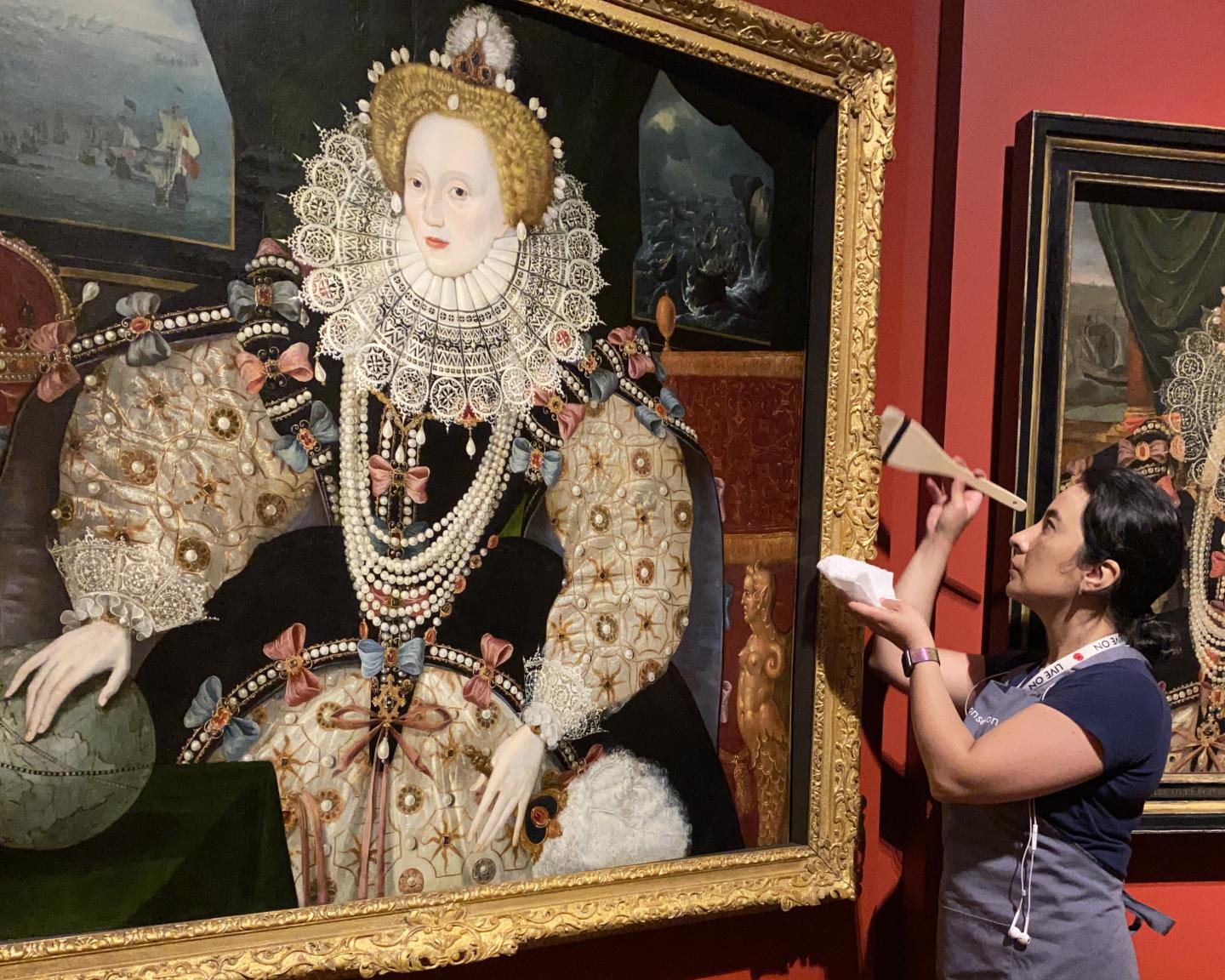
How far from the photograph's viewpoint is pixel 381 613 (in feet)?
3.85

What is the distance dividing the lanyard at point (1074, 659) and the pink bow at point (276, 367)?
3.35 feet

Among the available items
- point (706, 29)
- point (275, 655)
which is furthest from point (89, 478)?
point (706, 29)

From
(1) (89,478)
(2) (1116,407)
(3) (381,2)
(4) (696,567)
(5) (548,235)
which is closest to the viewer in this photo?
(1) (89,478)

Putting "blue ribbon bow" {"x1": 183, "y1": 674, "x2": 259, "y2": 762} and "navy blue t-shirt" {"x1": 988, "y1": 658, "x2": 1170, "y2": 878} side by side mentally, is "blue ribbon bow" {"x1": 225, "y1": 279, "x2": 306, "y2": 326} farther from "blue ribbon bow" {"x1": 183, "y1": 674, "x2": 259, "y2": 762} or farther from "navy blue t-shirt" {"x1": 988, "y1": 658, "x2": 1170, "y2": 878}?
"navy blue t-shirt" {"x1": 988, "y1": 658, "x2": 1170, "y2": 878}

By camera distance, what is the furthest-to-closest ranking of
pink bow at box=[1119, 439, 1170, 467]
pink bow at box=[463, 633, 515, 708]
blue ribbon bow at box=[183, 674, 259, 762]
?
pink bow at box=[1119, 439, 1170, 467]
pink bow at box=[463, 633, 515, 708]
blue ribbon bow at box=[183, 674, 259, 762]

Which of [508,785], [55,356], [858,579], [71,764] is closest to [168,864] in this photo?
[71,764]

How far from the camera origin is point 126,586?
1039 millimetres

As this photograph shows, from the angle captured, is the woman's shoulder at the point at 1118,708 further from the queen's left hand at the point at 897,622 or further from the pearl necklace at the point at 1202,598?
the pearl necklace at the point at 1202,598

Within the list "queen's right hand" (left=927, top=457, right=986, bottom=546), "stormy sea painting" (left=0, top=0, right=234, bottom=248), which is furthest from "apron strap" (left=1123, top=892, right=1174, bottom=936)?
"stormy sea painting" (left=0, top=0, right=234, bottom=248)

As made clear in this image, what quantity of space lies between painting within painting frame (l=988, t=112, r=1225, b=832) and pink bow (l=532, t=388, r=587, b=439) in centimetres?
68

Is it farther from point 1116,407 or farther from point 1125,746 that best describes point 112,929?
point 1116,407

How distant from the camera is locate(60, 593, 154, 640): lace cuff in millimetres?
1017

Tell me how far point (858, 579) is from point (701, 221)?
1.75 ft

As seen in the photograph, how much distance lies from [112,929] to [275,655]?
31cm
